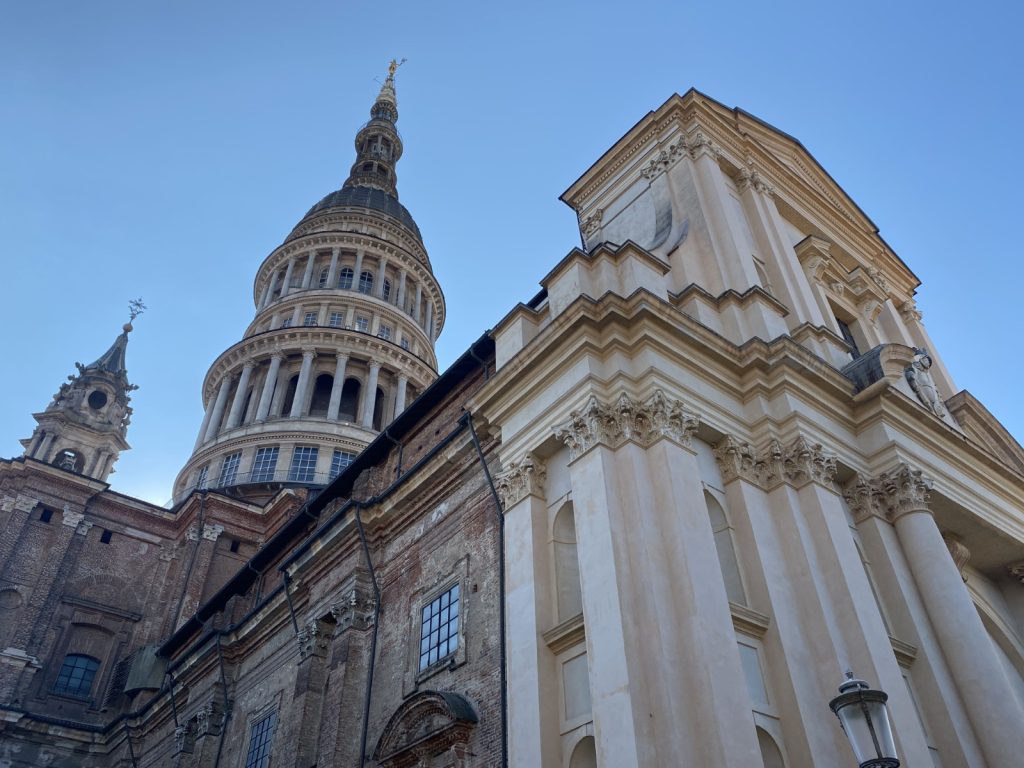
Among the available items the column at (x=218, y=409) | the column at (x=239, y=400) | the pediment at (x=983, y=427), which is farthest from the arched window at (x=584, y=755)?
the column at (x=218, y=409)

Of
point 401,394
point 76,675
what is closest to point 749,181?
point 401,394

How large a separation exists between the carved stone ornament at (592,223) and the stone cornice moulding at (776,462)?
996cm

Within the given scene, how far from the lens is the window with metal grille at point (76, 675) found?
31194 mm

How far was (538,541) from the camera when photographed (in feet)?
45.6

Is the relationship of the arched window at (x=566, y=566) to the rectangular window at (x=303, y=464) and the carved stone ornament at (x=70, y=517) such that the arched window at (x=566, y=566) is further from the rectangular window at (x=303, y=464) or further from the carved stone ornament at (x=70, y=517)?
the rectangular window at (x=303, y=464)

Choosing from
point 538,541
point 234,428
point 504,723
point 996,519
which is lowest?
point 504,723

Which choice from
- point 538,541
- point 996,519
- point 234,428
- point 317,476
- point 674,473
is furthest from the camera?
point 234,428

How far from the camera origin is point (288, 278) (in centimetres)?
5334

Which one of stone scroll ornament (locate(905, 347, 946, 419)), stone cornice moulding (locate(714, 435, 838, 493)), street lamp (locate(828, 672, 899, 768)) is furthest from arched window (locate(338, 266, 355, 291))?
street lamp (locate(828, 672, 899, 768))

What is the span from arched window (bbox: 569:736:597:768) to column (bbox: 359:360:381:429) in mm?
33982

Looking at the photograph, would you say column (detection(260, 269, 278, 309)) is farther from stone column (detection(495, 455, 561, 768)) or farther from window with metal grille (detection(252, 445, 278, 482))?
stone column (detection(495, 455, 561, 768))

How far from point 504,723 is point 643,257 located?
896 cm

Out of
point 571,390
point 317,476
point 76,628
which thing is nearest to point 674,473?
point 571,390

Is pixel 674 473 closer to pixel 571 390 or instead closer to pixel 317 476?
pixel 571 390
